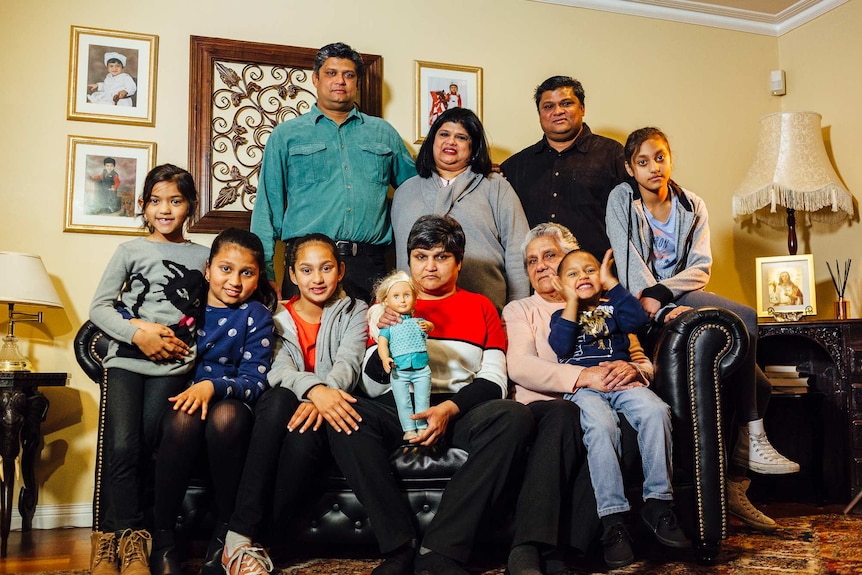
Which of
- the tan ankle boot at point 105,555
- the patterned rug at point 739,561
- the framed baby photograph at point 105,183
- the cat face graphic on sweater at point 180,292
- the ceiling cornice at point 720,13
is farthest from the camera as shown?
the ceiling cornice at point 720,13

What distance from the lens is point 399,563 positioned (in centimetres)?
212

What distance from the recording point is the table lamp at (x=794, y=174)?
3936 mm

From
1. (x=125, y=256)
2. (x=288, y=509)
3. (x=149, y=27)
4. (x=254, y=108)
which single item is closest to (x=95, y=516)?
(x=288, y=509)

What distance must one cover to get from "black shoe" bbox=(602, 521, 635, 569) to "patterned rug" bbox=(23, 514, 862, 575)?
124 millimetres

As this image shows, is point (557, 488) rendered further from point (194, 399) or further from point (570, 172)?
point (570, 172)

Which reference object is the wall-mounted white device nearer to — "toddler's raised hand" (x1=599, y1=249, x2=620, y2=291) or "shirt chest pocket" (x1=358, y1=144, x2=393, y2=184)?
"toddler's raised hand" (x1=599, y1=249, x2=620, y2=291)

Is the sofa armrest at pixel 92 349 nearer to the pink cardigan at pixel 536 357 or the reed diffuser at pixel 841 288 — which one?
the pink cardigan at pixel 536 357

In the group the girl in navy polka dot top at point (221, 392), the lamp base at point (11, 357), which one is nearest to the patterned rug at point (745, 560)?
the girl in navy polka dot top at point (221, 392)

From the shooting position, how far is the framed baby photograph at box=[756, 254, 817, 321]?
3.84 m

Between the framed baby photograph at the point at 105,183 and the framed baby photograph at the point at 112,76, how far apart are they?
0.40ft

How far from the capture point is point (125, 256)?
2.59m

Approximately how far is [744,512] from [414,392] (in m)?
1.37

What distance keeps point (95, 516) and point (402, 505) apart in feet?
3.09

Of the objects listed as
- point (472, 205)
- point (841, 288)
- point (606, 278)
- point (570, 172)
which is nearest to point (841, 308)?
point (841, 288)
